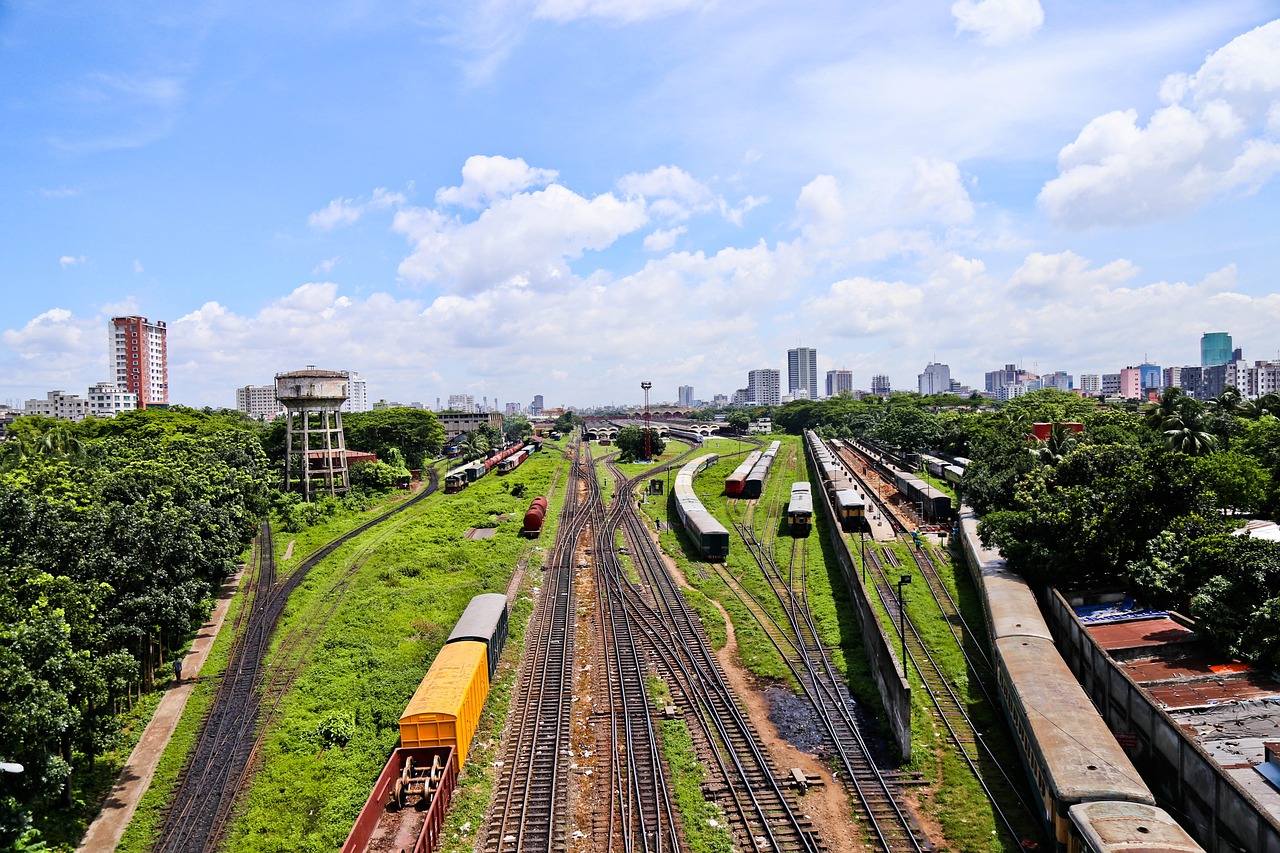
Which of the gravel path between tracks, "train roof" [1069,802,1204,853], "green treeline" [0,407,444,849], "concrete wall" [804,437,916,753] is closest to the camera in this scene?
"train roof" [1069,802,1204,853]

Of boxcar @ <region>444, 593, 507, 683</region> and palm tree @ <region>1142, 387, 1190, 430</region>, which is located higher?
palm tree @ <region>1142, 387, 1190, 430</region>

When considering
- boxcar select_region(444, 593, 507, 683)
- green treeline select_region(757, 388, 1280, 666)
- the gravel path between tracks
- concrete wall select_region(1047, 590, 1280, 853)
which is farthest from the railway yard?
green treeline select_region(757, 388, 1280, 666)

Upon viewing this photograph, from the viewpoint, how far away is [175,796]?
2044 cm

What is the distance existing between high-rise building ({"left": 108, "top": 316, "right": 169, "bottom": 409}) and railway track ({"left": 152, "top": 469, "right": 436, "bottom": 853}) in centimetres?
16094

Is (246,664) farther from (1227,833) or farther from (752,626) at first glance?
(1227,833)

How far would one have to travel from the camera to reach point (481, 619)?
27.7 meters

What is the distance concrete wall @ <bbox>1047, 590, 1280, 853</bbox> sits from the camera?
14328 mm

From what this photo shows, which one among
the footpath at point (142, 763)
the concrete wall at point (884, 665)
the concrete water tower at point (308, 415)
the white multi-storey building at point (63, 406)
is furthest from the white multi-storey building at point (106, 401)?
the concrete wall at point (884, 665)

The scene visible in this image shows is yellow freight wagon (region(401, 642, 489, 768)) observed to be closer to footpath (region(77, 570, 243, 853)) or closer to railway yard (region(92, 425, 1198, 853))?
railway yard (region(92, 425, 1198, 853))

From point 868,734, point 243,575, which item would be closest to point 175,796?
point 868,734

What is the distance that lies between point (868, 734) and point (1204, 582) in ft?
48.8

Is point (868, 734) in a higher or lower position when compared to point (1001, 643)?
lower

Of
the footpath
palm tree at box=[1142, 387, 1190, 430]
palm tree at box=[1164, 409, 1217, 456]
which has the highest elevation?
palm tree at box=[1142, 387, 1190, 430]

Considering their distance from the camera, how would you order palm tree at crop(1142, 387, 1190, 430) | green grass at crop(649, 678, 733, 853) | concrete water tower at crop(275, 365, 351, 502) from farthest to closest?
1. concrete water tower at crop(275, 365, 351, 502)
2. palm tree at crop(1142, 387, 1190, 430)
3. green grass at crop(649, 678, 733, 853)
